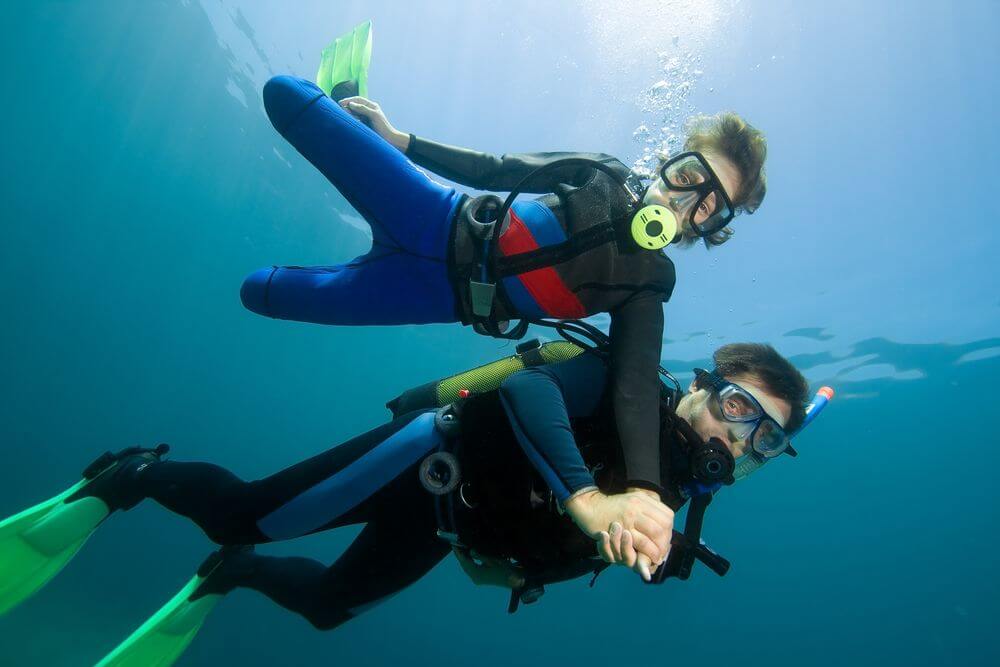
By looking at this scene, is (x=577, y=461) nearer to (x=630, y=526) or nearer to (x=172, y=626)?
(x=630, y=526)

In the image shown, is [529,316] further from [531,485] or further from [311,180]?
[311,180]

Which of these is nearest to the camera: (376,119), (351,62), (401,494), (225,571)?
(401,494)

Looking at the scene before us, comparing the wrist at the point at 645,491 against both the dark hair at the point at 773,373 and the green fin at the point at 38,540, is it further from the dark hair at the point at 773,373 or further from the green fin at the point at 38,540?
the green fin at the point at 38,540

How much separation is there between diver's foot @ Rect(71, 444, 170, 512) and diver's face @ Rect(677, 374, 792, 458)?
3968 mm

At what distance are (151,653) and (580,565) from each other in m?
4.12

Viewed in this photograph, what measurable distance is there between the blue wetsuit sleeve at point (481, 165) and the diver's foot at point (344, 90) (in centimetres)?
62

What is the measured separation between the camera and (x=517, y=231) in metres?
2.41

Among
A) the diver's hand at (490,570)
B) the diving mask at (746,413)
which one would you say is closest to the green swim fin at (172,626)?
the diver's hand at (490,570)

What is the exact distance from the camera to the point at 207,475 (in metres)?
3.04

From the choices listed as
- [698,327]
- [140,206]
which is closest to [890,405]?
[698,327]

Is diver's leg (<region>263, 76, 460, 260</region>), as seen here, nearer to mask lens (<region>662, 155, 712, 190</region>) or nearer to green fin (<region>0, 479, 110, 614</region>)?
mask lens (<region>662, 155, 712, 190</region>)

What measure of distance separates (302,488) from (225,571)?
1939 millimetres

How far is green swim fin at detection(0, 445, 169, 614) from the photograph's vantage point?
3055mm

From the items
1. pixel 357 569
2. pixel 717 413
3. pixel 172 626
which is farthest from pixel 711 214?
pixel 172 626
